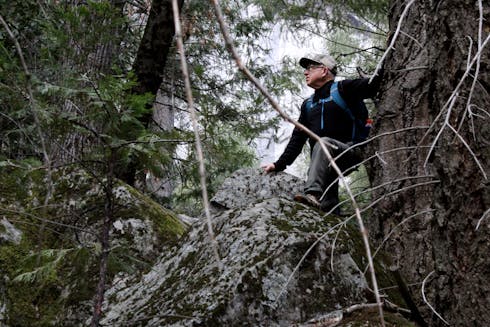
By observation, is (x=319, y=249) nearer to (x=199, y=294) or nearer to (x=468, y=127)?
(x=199, y=294)

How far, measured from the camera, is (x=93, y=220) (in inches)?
165

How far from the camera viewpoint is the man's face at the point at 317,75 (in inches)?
182

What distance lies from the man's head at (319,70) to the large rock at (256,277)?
195 centimetres

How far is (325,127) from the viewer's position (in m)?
4.36

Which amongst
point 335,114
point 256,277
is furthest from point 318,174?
point 256,277

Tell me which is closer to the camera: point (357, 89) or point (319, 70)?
point (357, 89)

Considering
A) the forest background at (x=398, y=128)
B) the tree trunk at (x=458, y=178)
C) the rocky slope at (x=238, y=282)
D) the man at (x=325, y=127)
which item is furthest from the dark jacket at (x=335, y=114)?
the tree trunk at (x=458, y=178)

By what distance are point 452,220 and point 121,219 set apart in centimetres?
307

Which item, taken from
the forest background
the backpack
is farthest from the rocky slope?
the backpack

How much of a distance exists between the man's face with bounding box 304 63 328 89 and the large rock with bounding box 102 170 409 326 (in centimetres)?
193

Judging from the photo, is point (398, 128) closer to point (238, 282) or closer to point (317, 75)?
point (238, 282)

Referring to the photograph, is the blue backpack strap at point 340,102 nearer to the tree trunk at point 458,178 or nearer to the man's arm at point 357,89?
the man's arm at point 357,89

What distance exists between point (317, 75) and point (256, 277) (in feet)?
8.80

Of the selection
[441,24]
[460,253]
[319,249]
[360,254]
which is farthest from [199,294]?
[441,24]
